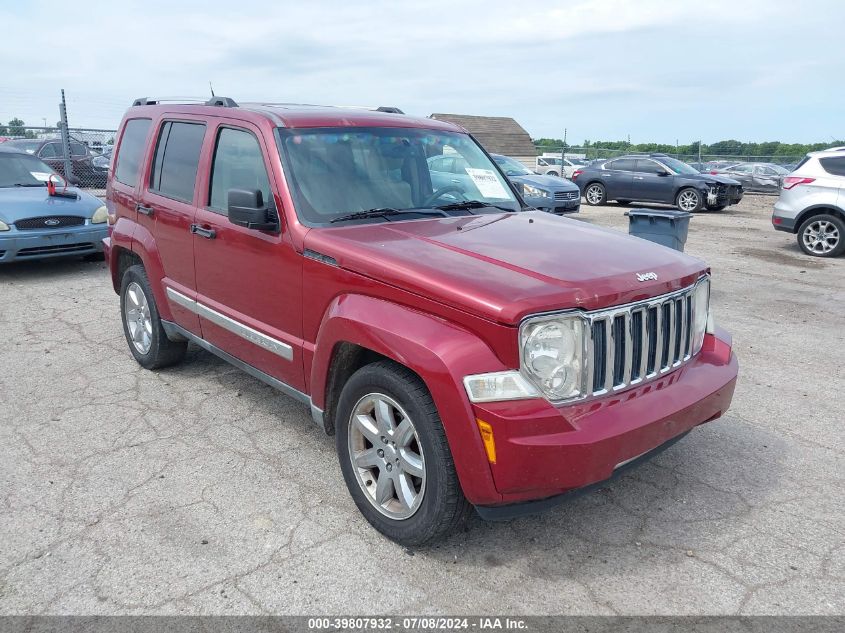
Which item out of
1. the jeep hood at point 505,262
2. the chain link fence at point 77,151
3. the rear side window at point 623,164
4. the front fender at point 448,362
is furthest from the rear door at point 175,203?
the rear side window at point 623,164

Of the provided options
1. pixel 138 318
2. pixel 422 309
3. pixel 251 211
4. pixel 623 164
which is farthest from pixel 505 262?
pixel 623 164

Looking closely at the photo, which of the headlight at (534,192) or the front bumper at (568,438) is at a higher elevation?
the headlight at (534,192)

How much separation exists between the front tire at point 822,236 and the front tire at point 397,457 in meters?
11.1

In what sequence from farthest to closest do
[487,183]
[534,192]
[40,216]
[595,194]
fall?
[595,194], [534,192], [40,216], [487,183]

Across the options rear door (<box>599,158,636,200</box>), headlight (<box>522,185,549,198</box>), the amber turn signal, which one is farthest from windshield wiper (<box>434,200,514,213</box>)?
rear door (<box>599,158,636,200</box>)

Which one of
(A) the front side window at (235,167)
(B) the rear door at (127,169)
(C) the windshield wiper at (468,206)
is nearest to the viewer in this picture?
(A) the front side window at (235,167)

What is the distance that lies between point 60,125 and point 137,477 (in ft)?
43.7

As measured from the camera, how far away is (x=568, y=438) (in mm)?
2652

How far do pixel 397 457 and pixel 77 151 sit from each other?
1746 cm

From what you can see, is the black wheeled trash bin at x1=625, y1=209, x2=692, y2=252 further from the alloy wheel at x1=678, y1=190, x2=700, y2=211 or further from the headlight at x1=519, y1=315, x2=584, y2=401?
the alloy wheel at x1=678, y1=190, x2=700, y2=211

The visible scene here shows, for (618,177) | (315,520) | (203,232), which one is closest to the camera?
(315,520)

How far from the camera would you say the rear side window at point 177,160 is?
177 inches

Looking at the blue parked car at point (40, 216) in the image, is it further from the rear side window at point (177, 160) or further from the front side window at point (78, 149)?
the front side window at point (78, 149)

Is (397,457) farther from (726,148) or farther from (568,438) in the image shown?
(726,148)
